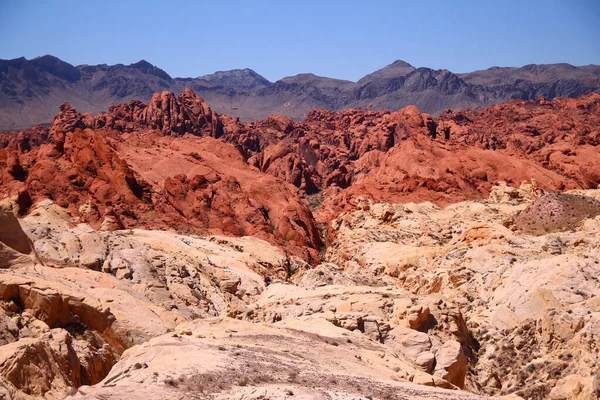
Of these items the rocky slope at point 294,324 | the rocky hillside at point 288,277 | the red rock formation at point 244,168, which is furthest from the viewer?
the red rock formation at point 244,168

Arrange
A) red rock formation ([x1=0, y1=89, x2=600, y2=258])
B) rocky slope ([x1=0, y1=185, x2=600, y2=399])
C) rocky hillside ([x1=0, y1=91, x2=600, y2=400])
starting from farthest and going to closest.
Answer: red rock formation ([x1=0, y1=89, x2=600, y2=258])
rocky hillside ([x1=0, y1=91, x2=600, y2=400])
rocky slope ([x1=0, y1=185, x2=600, y2=399])

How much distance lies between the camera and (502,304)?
84.9 ft

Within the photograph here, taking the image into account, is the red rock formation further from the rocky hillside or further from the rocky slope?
the rocky slope

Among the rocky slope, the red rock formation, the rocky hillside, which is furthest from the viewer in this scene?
the red rock formation

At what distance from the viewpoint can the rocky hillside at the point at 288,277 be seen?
1588 cm

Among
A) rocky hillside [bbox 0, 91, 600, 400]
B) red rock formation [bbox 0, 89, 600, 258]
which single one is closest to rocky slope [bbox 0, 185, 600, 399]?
rocky hillside [bbox 0, 91, 600, 400]

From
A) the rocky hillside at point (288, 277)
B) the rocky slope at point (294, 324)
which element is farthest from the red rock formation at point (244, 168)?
the rocky slope at point (294, 324)

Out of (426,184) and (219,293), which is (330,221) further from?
(219,293)

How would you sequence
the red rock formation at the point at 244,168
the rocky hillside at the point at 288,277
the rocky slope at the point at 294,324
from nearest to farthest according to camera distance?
the rocky slope at the point at 294,324
the rocky hillside at the point at 288,277
the red rock formation at the point at 244,168

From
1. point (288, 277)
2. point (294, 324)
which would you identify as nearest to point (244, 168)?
point (288, 277)

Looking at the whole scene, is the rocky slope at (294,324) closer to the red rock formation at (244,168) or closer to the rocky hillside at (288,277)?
the rocky hillside at (288,277)

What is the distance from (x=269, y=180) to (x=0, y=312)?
1852 inches

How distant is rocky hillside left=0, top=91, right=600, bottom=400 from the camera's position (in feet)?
52.1

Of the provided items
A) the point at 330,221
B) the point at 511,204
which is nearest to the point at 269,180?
the point at 330,221
